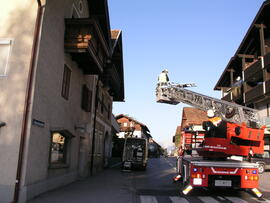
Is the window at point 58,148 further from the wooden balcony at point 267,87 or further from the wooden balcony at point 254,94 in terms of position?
the wooden balcony at point 254,94

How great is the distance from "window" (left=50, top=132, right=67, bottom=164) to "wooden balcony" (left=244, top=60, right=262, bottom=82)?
2236 centimetres

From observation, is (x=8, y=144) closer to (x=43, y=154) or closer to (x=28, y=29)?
(x=43, y=154)

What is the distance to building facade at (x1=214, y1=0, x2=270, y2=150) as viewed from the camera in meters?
27.3

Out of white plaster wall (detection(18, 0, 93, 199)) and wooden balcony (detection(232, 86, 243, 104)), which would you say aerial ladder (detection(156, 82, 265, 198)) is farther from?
wooden balcony (detection(232, 86, 243, 104))

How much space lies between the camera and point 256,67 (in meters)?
29.6

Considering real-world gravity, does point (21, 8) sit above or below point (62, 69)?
above

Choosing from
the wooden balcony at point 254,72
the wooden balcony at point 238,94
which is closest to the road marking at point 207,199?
the wooden balcony at point 254,72

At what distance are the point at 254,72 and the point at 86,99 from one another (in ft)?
67.0

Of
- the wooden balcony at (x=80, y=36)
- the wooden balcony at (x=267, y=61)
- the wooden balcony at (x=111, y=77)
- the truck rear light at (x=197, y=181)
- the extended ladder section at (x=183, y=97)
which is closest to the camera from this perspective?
the truck rear light at (x=197, y=181)

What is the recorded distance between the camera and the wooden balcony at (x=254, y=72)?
1144 inches

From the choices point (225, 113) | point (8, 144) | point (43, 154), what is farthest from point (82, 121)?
point (225, 113)

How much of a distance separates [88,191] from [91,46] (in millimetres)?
5783

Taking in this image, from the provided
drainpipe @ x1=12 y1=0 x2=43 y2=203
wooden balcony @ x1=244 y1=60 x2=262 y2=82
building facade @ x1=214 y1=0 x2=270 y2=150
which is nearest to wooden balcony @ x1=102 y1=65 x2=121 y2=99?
drainpipe @ x1=12 y1=0 x2=43 y2=203

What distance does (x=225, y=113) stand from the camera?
72.3 ft
